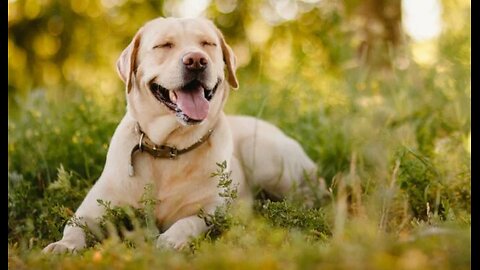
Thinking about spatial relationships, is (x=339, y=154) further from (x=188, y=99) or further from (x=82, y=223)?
(x=82, y=223)

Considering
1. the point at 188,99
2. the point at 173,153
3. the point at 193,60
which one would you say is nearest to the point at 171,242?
the point at 173,153

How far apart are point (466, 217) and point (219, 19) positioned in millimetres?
8390

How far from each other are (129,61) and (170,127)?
385 millimetres

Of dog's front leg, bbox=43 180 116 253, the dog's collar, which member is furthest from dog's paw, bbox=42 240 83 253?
the dog's collar

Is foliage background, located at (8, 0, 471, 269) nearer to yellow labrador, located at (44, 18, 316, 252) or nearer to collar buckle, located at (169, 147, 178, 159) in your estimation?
yellow labrador, located at (44, 18, 316, 252)

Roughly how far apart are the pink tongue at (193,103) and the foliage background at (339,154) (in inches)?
22.8

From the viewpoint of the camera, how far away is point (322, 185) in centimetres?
459

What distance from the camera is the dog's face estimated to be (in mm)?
3582

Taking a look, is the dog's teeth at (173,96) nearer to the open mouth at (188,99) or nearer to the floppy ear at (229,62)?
the open mouth at (188,99)

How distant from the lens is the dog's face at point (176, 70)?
11.8 ft

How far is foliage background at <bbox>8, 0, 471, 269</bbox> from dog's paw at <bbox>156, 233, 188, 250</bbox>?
116 mm

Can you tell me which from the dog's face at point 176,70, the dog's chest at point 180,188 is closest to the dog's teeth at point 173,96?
the dog's face at point 176,70

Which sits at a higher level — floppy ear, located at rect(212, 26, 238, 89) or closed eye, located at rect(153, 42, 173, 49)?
closed eye, located at rect(153, 42, 173, 49)

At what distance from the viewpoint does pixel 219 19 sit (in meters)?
11.6
